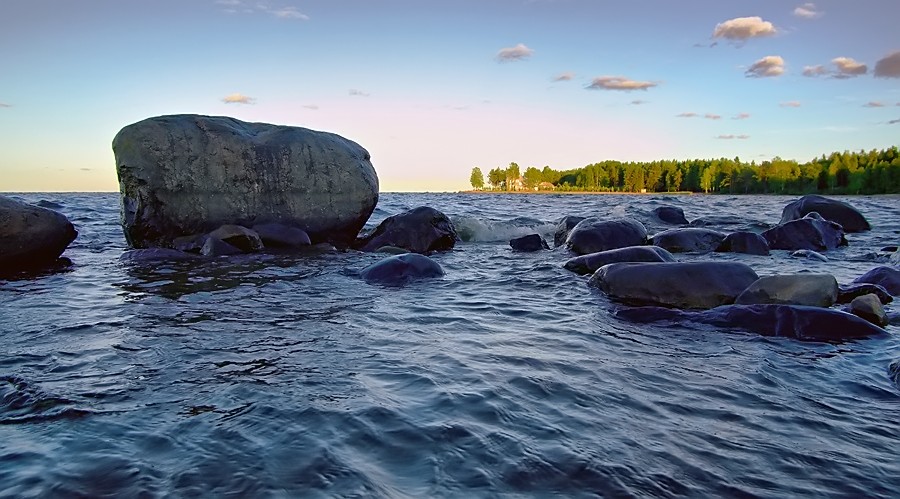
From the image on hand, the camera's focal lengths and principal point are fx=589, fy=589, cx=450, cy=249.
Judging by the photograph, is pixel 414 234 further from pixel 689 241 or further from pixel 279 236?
pixel 689 241

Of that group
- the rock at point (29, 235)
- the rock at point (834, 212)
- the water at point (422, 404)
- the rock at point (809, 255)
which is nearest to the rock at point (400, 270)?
the water at point (422, 404)

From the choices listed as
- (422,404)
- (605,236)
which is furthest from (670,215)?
(422,404)

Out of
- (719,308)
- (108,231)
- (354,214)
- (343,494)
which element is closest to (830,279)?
Answer: (719,308)

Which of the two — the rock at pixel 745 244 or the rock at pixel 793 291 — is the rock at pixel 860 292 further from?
the rock at pixel 745 244

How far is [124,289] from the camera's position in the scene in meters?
6.15

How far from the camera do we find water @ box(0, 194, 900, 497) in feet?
7.23

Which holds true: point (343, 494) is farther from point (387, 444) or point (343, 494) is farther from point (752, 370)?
point (752, 370)

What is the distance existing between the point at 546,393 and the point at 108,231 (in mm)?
12884

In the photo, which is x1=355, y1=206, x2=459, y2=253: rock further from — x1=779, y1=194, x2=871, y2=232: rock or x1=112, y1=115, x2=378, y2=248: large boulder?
x1=779, y1=194, x2=871, y2=232: rock

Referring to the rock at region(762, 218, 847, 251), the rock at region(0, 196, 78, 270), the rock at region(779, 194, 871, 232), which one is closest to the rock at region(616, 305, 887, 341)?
the rock at region(762, 218, 847, 251)

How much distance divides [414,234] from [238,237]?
9.78 feet

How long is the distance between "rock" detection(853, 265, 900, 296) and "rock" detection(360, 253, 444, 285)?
473cm

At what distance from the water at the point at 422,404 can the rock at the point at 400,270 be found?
1337 millimetres

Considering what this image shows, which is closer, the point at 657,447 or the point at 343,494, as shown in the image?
the point at 343,494
